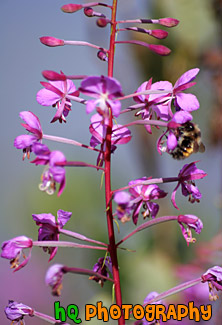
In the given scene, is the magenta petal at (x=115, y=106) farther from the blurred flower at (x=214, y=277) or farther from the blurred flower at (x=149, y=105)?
the blurred flower at (x=214, y=277)

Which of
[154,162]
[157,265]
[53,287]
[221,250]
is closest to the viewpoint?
[53,287]

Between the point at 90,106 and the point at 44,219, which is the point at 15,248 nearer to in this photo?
the point at 44,219

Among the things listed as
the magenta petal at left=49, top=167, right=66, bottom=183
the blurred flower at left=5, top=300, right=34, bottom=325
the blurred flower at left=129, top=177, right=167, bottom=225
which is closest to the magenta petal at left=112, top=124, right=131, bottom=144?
the blurred flower at left=129, top=177, right=167, bottom=225

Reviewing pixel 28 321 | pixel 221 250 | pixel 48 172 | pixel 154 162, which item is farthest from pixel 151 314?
pixel 28 321

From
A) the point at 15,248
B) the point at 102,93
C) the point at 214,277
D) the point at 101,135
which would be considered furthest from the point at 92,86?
the point at 214,277

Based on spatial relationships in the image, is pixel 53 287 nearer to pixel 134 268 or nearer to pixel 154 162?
pixel 134 268

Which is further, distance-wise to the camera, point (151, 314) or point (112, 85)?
point (151, 314)
